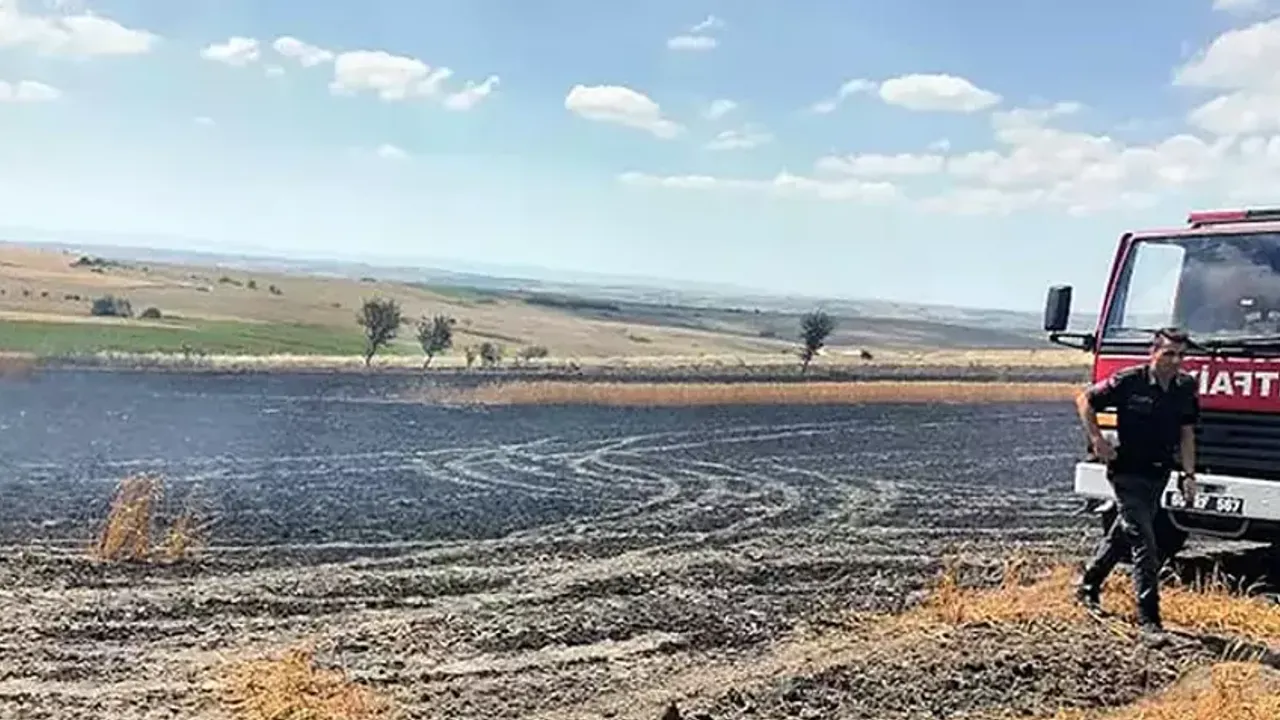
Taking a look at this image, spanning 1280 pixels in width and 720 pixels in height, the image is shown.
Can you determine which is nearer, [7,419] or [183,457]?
[183,457]

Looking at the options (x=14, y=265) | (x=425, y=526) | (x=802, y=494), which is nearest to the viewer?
(x=425, y=526)

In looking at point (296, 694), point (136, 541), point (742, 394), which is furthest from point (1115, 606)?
point (742, 394)

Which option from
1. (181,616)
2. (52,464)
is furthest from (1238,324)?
(52,464)

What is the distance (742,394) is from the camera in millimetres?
41219

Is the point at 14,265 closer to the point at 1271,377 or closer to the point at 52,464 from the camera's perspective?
the point at 52,464

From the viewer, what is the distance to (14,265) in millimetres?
131125

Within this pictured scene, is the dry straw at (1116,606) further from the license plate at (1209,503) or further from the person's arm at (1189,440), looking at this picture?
the person's arm at (1189,440)

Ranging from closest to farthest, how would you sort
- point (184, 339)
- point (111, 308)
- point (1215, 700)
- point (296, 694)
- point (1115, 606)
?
point (1215, 700)
point (296, 694)
point (1115, 606)
point (184, 339)
point (111, 308)

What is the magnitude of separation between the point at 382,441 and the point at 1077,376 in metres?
41.1

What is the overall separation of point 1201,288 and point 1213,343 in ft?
1.96

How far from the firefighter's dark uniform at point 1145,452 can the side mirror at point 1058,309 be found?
2084 millimetres

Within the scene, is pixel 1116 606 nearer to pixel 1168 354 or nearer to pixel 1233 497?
pixel 1233 497

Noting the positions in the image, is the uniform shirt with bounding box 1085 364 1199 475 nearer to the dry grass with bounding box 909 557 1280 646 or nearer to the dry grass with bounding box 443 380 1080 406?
the dry grass with bounding box 909 557 1280 646

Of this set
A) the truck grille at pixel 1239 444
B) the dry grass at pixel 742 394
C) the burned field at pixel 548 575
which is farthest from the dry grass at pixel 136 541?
the dry grass at pixel 742 394
